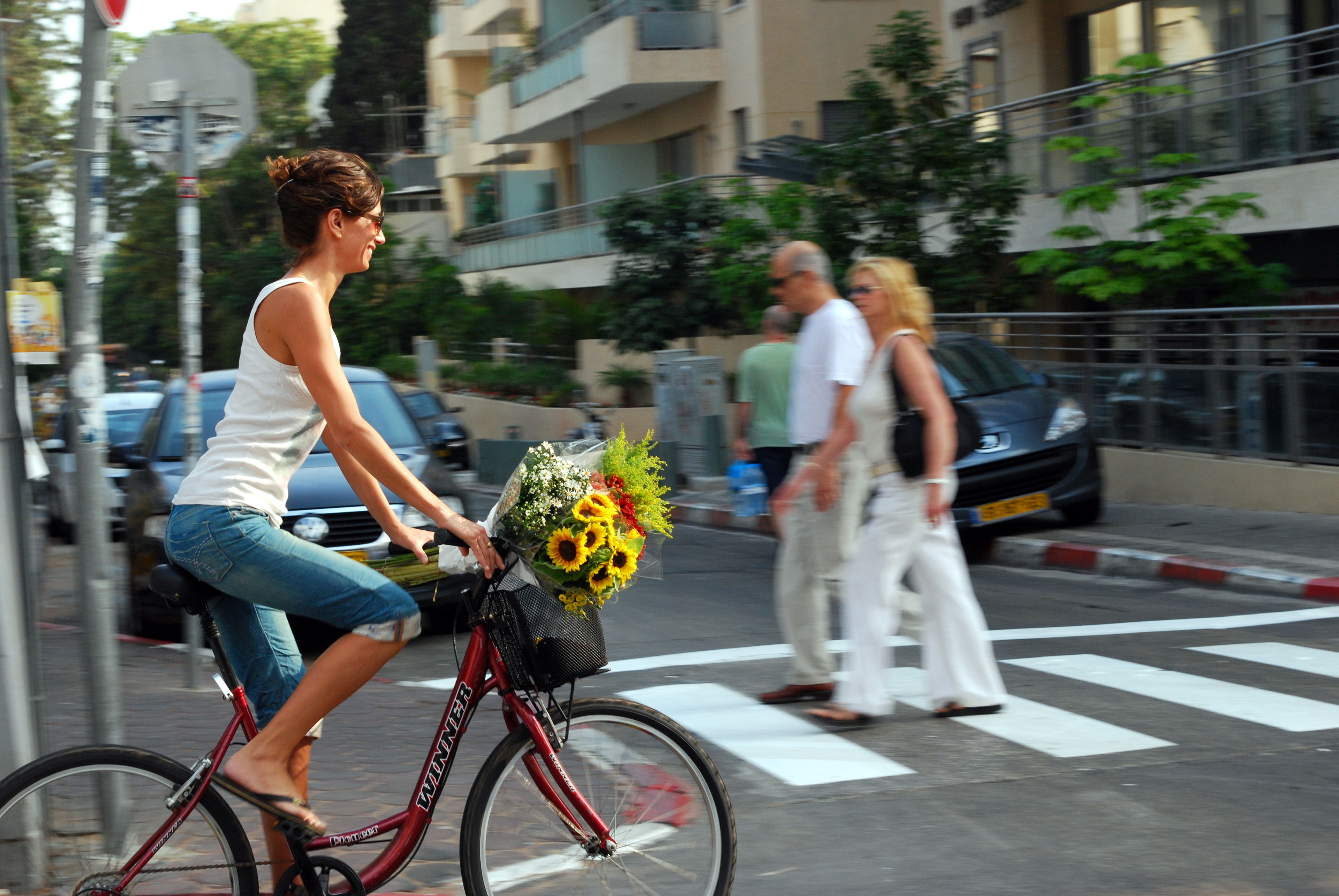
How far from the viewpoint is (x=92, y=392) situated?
4.30m

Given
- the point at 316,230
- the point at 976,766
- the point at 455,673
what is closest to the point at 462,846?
the point at 316,230

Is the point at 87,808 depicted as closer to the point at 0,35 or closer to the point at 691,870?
the point at 691,870

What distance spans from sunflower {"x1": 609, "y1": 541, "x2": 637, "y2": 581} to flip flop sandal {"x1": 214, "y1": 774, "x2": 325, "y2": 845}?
37.2 inches

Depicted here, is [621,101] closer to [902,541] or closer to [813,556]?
[813,556]

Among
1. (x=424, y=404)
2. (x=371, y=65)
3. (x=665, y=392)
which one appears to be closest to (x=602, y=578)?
(x=665, y=392)

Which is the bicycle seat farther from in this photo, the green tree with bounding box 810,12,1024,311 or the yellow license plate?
the green tree with bounding box 810,12,1024,311

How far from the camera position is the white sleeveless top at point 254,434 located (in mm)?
3400

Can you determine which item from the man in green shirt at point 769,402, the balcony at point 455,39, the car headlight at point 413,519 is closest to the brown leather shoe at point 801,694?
the man in green shirt at point 769,402

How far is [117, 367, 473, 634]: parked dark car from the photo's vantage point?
8.24 meters

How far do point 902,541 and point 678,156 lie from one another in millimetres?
28848

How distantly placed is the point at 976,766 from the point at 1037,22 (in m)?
18.0

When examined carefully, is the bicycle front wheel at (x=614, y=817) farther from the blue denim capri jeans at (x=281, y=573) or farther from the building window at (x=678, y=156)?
the building window at (x=678, y=156)

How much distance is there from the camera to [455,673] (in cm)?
791

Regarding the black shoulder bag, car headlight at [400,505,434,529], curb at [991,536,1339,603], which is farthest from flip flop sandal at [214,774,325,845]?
curb at [991,536,1339,603]
